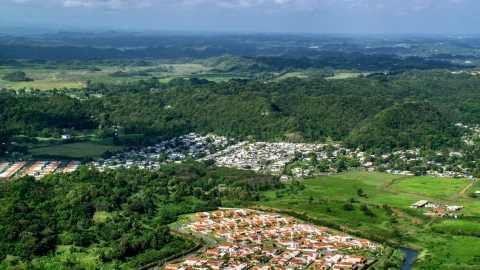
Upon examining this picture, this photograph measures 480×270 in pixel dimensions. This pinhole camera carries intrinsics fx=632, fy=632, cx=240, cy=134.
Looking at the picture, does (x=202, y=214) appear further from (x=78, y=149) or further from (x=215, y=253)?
(x=78, y=149)

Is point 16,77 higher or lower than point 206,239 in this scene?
higher

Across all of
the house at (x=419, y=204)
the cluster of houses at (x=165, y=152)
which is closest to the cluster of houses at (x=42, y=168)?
the cluster of houses at (x=165, y=152)

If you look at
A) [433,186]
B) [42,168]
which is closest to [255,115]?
[433,186]

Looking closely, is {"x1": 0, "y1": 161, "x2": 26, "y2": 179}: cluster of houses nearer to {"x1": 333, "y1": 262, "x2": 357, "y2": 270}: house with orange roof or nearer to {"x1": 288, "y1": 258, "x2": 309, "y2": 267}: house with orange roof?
{"x1": 288, "y1": 258, "x2": 309, "y2": 267}: house with orange roof

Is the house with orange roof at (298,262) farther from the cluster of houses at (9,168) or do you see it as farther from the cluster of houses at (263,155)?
the cluster of houses at (9,168)

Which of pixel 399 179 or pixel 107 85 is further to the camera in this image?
pixel 107 85

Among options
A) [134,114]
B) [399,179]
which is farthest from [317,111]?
[399,179]

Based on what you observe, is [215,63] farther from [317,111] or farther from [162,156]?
[162,156]
